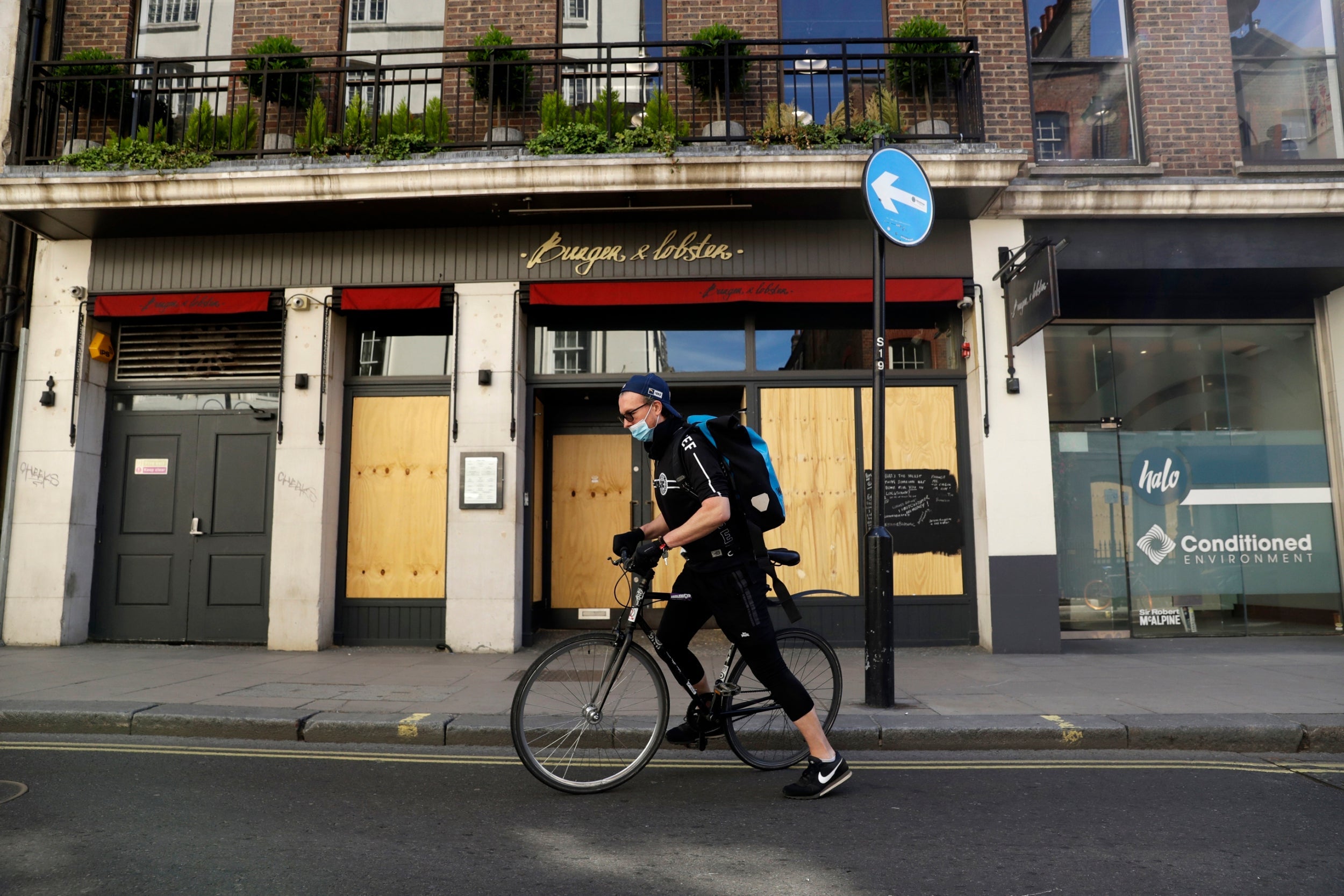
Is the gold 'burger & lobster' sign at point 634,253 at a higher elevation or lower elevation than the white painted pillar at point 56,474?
higher

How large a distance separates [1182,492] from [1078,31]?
17.8ft

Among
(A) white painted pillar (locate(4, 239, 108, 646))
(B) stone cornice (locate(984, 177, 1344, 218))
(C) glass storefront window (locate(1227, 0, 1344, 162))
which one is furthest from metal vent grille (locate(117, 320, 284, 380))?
(C) glass storefront window (locate(1227, 0, 1344, 162))

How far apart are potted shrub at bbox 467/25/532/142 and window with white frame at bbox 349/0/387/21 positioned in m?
1.26

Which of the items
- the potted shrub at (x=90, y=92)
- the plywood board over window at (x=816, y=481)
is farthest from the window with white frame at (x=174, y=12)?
the plywood board over window at (x=816, y=481)

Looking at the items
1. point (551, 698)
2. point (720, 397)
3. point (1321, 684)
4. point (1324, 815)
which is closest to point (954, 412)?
point (720, 397)

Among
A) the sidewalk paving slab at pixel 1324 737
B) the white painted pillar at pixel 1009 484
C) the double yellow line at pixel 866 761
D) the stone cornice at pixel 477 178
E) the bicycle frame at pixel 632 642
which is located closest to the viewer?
the bicycle frame at pixel 632 642

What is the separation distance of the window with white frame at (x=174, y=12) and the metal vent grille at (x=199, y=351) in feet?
11.9

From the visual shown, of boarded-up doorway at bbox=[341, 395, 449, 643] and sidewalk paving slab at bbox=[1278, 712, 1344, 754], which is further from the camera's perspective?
boarded-up doorway at bbox=[341, 395, 449, 643]

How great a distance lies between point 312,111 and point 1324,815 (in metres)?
9.94

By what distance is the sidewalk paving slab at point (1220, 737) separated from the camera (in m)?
5.16

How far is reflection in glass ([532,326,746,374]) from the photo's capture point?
9484mm

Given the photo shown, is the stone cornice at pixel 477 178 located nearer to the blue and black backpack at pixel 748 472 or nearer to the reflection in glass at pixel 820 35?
the reflection in glass at pixel 820 35

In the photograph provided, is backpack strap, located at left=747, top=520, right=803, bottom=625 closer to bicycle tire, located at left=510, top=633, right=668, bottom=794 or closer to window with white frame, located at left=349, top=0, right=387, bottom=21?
bicycle tire, located at left=510, top=633, right=668, bottom=794

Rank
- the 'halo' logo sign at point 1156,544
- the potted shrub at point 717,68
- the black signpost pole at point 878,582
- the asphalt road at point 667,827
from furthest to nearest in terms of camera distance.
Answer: the 'halo' logo sign at point 1156,544
the potted shrub at point 717,68
the black signpost pole at point 878,582
the asphalt road at point 667,827
